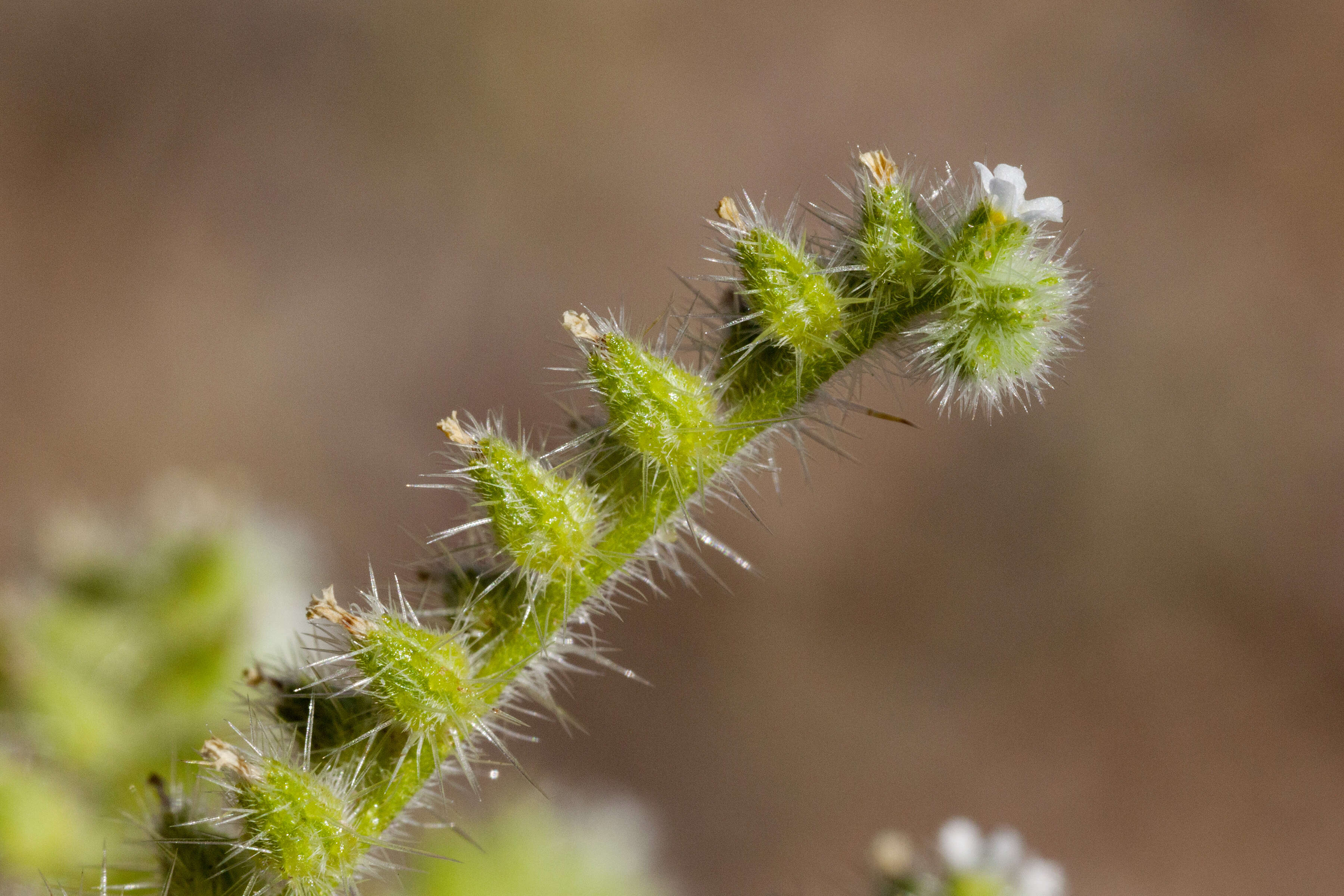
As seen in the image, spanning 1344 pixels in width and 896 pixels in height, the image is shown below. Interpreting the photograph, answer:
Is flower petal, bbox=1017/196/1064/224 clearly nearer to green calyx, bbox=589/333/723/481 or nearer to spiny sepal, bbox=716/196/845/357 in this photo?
spiny sepal, bbox=716/196/845/357

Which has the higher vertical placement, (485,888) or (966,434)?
(966,434)

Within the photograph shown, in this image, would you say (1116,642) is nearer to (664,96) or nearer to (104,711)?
(664,96)

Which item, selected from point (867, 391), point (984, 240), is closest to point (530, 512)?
point (984, 240)

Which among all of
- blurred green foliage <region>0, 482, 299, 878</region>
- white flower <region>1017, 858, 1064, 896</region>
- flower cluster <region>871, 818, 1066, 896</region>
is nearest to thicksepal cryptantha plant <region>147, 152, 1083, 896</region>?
blurred green foliage <region>0, 482, 299, 878</region>

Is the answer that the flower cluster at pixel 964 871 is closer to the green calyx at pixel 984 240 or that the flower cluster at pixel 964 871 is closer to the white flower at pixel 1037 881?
the white flower at pixel 1037 881

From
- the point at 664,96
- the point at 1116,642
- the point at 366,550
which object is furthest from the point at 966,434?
the point at 366,550

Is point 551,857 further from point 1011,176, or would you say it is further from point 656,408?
point 1011,176
